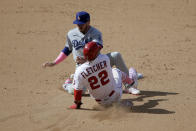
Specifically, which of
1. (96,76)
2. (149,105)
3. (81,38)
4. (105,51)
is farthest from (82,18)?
(105,51)

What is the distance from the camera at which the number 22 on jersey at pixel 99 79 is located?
552 cm

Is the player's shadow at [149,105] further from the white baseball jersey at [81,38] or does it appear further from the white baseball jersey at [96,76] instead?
the white baseball jersey at [81,38]

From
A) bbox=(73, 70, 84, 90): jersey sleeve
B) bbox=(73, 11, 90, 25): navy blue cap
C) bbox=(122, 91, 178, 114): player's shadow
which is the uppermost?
bbox=(73, 11, 90, 25): navy blue cap

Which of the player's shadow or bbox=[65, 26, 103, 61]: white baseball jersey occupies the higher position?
bbox=[65, 26, 103, 61]: white baseball jersey

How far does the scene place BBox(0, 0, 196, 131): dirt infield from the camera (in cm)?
560

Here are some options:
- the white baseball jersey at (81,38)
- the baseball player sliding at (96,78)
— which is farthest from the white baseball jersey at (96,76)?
the white baseball jersey at (81,38)

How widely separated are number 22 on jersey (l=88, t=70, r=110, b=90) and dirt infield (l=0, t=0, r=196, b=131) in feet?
1.79

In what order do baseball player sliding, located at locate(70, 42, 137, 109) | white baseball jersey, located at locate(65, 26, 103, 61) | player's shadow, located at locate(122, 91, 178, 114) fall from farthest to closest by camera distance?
white baseball jersey, located at locate(65, 26, 103, 61) < player's shadow, located at locate(122, 91, 178, 114) < baseball player sliding, located at locate(70, 42, 137, 109)

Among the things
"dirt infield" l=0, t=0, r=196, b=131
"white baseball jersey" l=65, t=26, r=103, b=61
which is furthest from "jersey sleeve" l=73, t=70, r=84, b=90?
"white baseball jersey" l=65, t=26, r=103, b=61

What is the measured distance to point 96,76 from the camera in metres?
5.51

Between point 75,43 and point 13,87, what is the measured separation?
209cm

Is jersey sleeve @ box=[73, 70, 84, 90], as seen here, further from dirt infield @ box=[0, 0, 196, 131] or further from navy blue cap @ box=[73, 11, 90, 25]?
navy blue cap @ box=[73, 11, 90, 25]

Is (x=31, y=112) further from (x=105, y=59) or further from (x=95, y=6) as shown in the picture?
(x=95, y=6)

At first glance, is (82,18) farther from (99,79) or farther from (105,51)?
(105,51)
